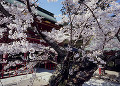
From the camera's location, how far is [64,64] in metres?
2.86

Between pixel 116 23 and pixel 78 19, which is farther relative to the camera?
pixel 78 19

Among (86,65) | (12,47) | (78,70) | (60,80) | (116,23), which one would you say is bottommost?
(60,80)

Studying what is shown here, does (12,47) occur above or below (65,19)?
below

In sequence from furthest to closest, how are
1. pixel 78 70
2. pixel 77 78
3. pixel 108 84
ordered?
pixel 108 84 < pixel 78 70 < pixel 77 78

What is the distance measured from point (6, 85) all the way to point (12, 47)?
309 cm

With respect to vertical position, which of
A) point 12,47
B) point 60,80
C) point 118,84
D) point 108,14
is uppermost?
point 108,14

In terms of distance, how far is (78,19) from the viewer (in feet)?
17.3

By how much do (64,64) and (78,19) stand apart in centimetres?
354

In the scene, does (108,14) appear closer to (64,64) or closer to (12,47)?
(64,64)

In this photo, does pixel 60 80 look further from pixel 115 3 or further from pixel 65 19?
pixel 115 3

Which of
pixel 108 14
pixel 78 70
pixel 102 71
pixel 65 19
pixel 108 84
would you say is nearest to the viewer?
pixel 78 70

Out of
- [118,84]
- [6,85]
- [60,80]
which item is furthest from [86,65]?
[6,85]

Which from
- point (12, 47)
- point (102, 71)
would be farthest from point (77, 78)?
point (102, 71)

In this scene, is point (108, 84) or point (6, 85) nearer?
point (6, 85)
